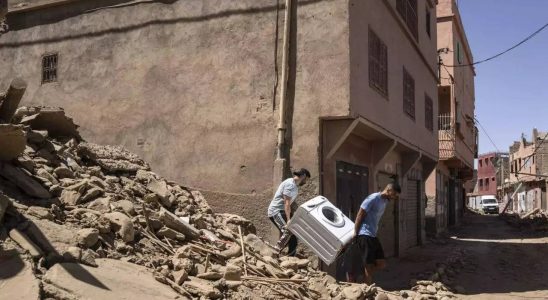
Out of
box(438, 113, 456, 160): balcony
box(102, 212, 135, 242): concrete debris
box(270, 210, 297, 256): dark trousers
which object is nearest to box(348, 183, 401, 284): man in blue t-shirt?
box(270, 210, 297, 256): dark trousers

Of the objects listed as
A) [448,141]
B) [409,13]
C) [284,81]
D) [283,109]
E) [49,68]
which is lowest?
[283,109]

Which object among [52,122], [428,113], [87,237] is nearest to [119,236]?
[87,237]

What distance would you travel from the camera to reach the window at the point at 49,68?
11695 mm

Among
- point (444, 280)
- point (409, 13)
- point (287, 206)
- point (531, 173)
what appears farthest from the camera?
point (531, 173)

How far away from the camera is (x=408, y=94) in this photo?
13.4 m

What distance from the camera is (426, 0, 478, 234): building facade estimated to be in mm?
22094

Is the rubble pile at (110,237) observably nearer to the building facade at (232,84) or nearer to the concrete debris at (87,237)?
the concrete debris at (87,237)

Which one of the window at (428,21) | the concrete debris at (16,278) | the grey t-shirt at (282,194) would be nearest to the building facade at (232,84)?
the grey t-shirt at (282,194)

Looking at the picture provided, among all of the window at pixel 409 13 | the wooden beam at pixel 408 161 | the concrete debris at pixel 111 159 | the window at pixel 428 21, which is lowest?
the concrete debris at pixel 111 159

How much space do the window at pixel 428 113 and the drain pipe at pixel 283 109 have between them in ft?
27.0

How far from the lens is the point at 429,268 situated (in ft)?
38.1

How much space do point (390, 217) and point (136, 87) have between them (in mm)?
7093

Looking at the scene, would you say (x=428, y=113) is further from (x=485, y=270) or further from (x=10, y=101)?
(x=10, y=101)

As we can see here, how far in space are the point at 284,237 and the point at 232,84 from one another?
9.90 ft
